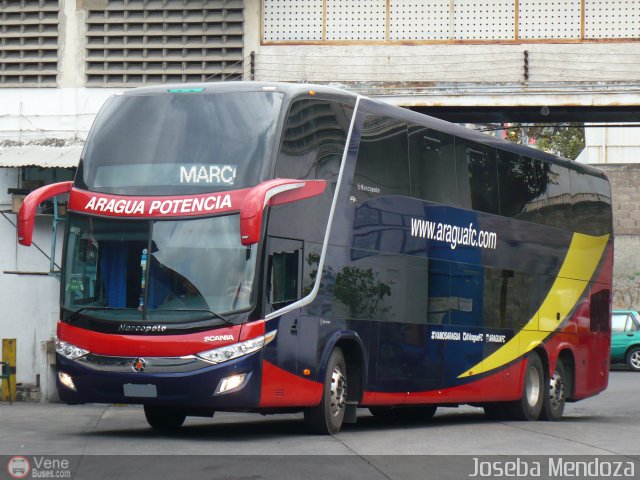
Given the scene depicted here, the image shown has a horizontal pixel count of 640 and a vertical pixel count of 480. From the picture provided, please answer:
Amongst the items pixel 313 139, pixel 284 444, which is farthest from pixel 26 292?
pixel 284 444

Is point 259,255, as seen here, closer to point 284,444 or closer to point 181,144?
point 181,144

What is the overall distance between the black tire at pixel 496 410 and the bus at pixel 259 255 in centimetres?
233

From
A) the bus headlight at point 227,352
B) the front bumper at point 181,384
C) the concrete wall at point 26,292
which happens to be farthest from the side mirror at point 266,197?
the concrete wall at point 26,292

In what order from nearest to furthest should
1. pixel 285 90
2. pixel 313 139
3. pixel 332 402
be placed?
pixel 285 90 → pixel 313 139 → pixel 332 402

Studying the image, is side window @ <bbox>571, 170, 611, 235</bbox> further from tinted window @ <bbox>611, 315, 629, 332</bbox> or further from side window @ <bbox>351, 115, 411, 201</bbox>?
tinted window @ <bbox>611, 315, 629, 332</bbox>

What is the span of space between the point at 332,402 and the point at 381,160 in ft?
9.68

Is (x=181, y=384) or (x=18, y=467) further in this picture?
(x=181, y=384)

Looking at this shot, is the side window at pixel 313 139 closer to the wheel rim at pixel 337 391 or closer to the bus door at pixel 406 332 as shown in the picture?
the bus door at pixel 406 332

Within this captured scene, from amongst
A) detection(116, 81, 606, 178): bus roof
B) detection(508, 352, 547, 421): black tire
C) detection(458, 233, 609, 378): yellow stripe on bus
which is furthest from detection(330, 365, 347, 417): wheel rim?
detection(508, 352, 547, 421): black tire

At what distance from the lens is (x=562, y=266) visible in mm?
20656

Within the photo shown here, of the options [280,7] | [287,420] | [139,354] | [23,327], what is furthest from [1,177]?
[139,354]

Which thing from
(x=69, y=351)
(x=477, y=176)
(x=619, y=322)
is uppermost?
(x=477, y=176)

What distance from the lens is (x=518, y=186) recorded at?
19547mm

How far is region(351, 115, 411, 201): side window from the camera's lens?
15.4 m
